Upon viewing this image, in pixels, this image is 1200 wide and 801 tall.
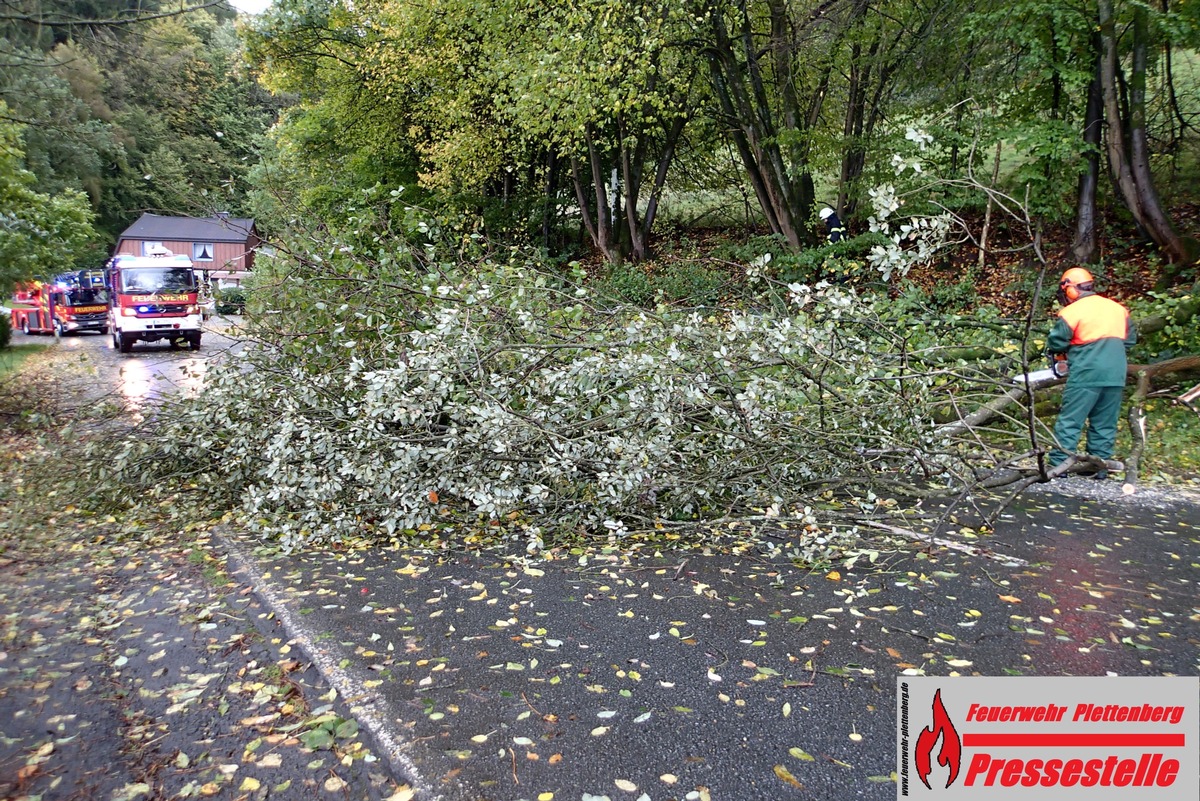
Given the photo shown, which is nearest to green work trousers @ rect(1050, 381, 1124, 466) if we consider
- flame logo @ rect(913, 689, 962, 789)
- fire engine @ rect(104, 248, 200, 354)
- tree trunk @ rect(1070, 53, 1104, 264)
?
flame logo @ rect(913, 689, 962, 789)

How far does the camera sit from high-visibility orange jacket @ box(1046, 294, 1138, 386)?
241 inches

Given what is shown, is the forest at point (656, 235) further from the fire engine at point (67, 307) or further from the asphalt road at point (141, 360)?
the fire engine at point (67, 307)

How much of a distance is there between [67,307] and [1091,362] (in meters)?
29.7

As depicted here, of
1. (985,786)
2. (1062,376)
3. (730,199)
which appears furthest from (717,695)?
(730,199)

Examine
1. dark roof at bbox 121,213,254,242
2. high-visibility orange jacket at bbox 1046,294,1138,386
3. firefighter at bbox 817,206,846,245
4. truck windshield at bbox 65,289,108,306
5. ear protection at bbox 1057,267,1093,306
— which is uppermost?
dark roof at bbox 121,213,254,242

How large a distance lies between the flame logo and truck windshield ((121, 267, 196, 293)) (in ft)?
72.2

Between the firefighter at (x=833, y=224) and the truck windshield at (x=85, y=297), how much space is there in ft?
77.6

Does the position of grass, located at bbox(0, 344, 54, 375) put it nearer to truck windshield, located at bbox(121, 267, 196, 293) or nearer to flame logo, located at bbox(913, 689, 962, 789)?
truck windshield, located at bbox(121, 267, 196, 293)

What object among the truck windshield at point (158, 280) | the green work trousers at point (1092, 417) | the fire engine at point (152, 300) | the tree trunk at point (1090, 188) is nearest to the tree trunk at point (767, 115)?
the tree trunk at point (1090, 188)

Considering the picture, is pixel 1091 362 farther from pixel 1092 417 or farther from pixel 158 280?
pixel 158 280

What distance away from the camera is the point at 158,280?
20.5 meters

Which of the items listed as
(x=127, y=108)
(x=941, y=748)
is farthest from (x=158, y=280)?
(x=127, y=108)

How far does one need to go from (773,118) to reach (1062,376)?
9.96m

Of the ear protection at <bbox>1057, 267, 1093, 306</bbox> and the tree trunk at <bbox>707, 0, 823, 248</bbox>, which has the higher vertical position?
the tree trunk at <bbox>707, 0, 823, 248</bbox>
